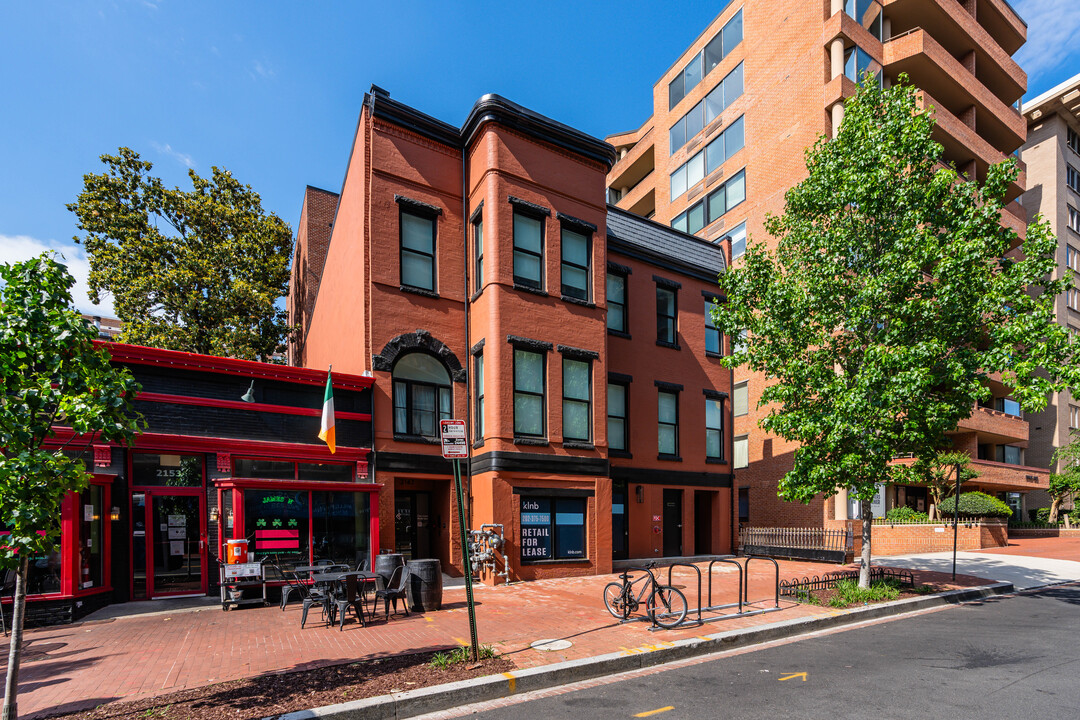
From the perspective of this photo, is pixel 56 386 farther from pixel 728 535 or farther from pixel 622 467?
pixel 728 535

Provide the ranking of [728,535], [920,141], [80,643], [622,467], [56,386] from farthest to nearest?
[728,535] < [622,467] < [920,141] < [80,643] < [56,386]

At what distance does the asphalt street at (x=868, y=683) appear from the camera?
251 inches

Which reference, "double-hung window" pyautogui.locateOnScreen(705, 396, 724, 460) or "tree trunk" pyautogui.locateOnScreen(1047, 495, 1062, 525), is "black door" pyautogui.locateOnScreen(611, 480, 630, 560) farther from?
"tree trunk" pyautogui.locateOnScreen(1047, 495, 1062, 525)

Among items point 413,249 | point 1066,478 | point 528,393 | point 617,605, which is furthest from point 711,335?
point 1066,478

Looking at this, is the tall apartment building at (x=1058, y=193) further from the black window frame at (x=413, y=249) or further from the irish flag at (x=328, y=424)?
the irish flag at (x=328, y=424)

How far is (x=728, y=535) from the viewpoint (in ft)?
72.4

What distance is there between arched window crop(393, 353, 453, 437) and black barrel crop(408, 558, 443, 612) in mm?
5003

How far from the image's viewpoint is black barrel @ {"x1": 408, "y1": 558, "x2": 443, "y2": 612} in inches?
449

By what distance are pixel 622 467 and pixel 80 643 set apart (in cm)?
1420

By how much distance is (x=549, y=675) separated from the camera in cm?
740

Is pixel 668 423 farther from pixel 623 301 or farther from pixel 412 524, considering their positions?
pixel 412 524

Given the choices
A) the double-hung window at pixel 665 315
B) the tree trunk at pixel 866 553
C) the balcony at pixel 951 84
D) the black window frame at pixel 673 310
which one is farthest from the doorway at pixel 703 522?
the balcony at pixel 951 84

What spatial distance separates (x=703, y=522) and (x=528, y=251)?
12352 millimetres

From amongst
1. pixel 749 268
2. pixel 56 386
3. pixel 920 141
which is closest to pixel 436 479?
pixel 749 268
